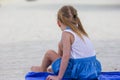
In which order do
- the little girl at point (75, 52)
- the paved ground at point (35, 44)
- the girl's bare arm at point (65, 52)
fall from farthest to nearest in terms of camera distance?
the paved ground at point (35, 44) → the little girl at point (75, 52) → the girl's bare arm at point (65, 52)

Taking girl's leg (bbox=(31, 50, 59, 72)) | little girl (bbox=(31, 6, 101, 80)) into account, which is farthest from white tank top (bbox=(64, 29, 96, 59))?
girl's leg (bbox=(31, 50, 59, 72))

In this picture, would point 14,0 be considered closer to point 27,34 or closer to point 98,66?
point 27,34

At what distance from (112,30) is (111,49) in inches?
158

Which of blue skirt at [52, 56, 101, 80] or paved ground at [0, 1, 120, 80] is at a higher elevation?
blue skirt at [52, 56, 101, 80]

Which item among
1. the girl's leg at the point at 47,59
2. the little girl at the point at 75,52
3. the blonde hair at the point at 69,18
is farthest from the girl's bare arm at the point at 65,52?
the girl's leg at the point at 47,59

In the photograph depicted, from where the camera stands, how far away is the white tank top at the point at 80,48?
5266 millimetres

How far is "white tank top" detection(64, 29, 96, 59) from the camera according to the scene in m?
5.27

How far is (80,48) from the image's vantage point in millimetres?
5336

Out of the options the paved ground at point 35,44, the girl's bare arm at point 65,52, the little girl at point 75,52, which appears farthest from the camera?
the paved ground at point 35,44

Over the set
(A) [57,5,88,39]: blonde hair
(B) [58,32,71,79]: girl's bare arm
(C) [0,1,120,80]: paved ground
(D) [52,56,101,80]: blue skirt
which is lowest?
(C) [0,1,120,80]: paved ground

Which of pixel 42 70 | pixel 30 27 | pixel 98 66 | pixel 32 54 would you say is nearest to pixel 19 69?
pixel 32 54

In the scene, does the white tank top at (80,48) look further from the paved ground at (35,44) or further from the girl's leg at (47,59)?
the paved ground at (35,44)

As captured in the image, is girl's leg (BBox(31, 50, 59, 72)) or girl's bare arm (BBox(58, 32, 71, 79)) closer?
girl's bare arm (BBox(58, 32, 71, 79))

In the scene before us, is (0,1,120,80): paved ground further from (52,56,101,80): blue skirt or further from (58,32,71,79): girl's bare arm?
(58,32,71,79): girl's bare arm
